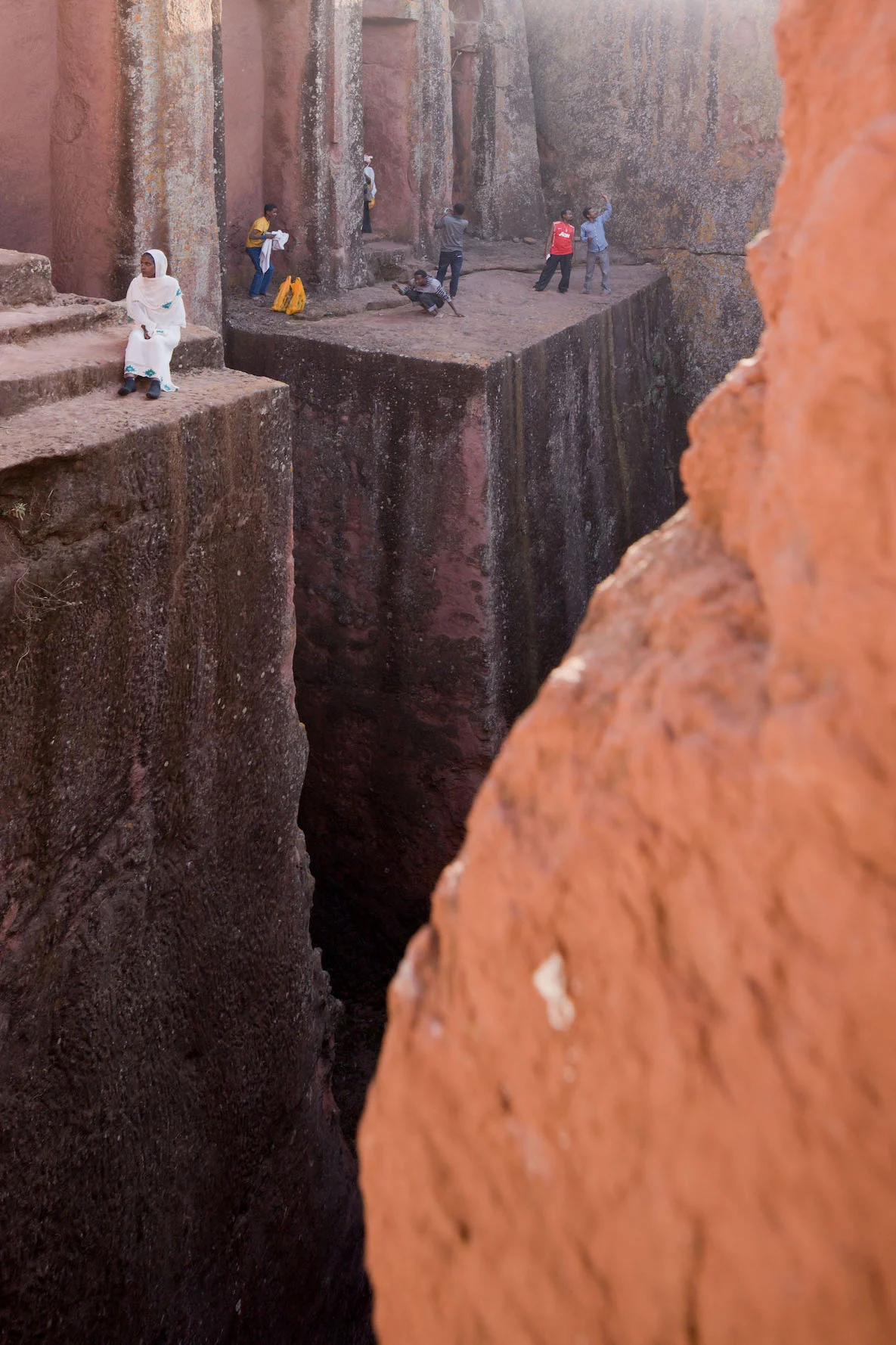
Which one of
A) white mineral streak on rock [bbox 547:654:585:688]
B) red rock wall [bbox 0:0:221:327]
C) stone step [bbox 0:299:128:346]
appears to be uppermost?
red rock wall [bbox 0:0:221:327]

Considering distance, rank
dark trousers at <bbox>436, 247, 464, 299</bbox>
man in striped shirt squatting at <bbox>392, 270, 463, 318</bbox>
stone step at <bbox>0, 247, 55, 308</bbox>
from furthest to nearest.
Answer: dark trousers at <bbox>436, 247, 464, 299</bbox>
man in striped shirt squatting at <bbox>392, 270, 463, 318</bbox>
stone step at <bbox>0, 247, 55, 308</bbox>

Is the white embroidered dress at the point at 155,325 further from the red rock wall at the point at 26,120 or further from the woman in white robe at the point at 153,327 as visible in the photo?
the red rock wall at the point at 26,120

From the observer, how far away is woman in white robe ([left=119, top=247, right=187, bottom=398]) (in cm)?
404

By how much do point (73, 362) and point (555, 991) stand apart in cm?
337

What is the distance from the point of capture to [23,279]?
4.70 metres

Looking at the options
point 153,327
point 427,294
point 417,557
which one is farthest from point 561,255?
point 153,327

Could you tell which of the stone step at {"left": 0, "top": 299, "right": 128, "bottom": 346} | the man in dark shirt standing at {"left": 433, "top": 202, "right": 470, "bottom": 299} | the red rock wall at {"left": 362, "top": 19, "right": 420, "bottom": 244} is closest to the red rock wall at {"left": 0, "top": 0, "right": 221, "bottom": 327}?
the stone step at {"left": 0, "top": 299, "right": 128, "bottom": 346}

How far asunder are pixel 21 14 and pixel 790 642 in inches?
234

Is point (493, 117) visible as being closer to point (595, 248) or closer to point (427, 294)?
point (595, 248)

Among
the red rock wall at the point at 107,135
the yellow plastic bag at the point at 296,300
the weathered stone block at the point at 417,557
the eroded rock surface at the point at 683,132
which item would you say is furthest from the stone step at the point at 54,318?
the eroded rock surface at the point at 683,132

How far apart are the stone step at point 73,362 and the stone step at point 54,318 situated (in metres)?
0.03

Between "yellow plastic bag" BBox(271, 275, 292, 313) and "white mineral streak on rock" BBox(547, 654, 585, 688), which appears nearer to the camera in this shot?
"white mineral streak on rock" BBox(547, 654, 585, 688)

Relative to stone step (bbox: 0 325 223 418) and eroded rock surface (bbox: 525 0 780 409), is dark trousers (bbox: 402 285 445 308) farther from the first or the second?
eroded rock surface (bbox: 525 0 780 409)

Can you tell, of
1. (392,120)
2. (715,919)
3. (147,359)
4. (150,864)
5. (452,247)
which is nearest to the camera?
(715,919)
